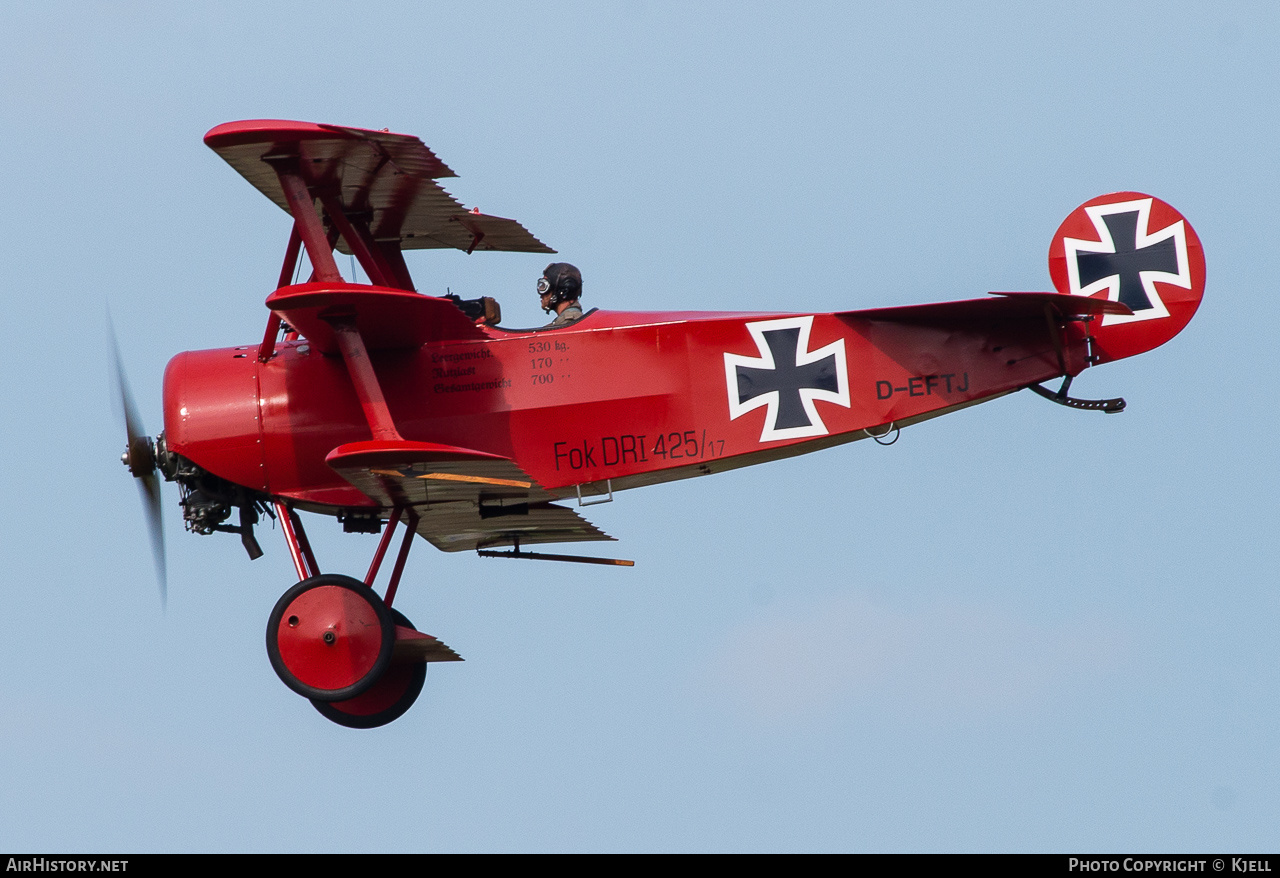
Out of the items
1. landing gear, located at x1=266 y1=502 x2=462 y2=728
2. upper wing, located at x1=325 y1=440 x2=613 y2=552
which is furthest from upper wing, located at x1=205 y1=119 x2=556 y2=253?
landing gear, located at x1=266 y1=502 x2=462 y2=728

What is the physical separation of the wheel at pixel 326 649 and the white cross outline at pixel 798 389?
3167mm

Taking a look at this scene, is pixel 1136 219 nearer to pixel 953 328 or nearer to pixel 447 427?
pixel 953 328

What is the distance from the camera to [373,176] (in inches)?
584

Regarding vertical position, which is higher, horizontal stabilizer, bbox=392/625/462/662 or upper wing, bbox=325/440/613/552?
upper wing, bbox=325/440/613/552

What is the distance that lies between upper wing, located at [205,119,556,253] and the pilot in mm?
935

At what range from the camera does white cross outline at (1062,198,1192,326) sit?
14.8 m

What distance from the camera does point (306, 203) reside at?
47.4 feet

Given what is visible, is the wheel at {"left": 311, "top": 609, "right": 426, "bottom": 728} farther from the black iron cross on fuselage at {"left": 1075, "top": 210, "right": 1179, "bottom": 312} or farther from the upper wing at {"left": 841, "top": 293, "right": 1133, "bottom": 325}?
the black iron cross on fuselage at {"left": 1075, "top": 210, "right": 1179, "bottom": 312}

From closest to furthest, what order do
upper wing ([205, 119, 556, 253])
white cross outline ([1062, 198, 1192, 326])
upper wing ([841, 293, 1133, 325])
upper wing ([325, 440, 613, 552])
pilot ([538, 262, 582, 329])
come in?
upper wing ([325, 440, 613, 552]) → upper wing ([205, 119, 556, 253]) → upper wing ([841, 293, 1133, 325]) → white cross outline ([1062, 198, 1192, 326]) → pilot ([538, 262, 582, 329])

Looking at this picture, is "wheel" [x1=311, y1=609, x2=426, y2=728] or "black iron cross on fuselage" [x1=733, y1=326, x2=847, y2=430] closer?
"black iron cross on fuselage" [x1=733, y1=326, x2=847, y2=430]

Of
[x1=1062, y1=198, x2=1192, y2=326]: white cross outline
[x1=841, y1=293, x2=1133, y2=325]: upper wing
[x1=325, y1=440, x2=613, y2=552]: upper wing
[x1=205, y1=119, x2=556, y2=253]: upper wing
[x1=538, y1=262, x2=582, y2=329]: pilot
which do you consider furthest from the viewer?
[x1=538, y1=262, x2=582, y2=329]: pilot

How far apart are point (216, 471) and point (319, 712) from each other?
210cm

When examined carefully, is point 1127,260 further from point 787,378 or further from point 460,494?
point 460,494

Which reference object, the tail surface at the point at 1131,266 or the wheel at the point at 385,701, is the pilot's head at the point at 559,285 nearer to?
the wheel at the point at 385,701
